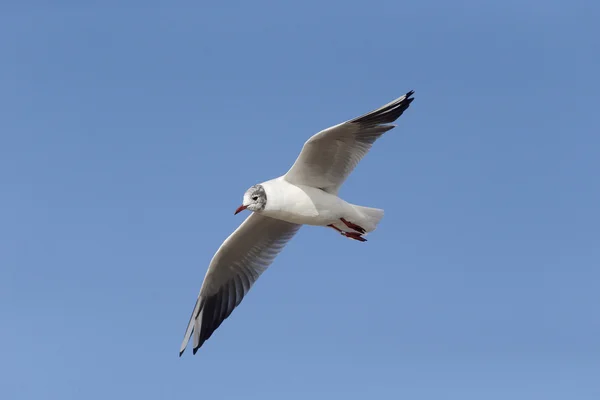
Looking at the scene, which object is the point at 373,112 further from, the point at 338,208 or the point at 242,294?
the point at 242,294

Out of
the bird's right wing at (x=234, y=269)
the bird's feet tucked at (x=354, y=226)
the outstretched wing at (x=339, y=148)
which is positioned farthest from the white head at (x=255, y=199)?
the bird's right wing at (x=234, y=269)

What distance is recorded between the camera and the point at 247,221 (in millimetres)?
12211

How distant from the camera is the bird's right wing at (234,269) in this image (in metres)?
12.5

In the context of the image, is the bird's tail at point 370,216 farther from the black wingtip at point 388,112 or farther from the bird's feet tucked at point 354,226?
the black wingtip at point 388,112

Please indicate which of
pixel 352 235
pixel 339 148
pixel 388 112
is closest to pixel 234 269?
pixel 352 235

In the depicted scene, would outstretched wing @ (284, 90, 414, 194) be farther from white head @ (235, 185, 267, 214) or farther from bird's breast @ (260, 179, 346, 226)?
white head @ (235, 185, 267, 214)

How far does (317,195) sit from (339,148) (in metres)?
0.62

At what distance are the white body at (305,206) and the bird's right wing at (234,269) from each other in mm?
1090

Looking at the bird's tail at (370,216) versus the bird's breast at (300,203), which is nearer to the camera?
the bird's breast at (300,203)

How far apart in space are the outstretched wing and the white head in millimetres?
442

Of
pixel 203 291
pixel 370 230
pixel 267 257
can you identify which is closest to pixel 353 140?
pixel 370 230

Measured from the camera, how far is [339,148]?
11094 millimetres

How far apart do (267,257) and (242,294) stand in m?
0.60

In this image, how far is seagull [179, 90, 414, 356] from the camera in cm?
1093
